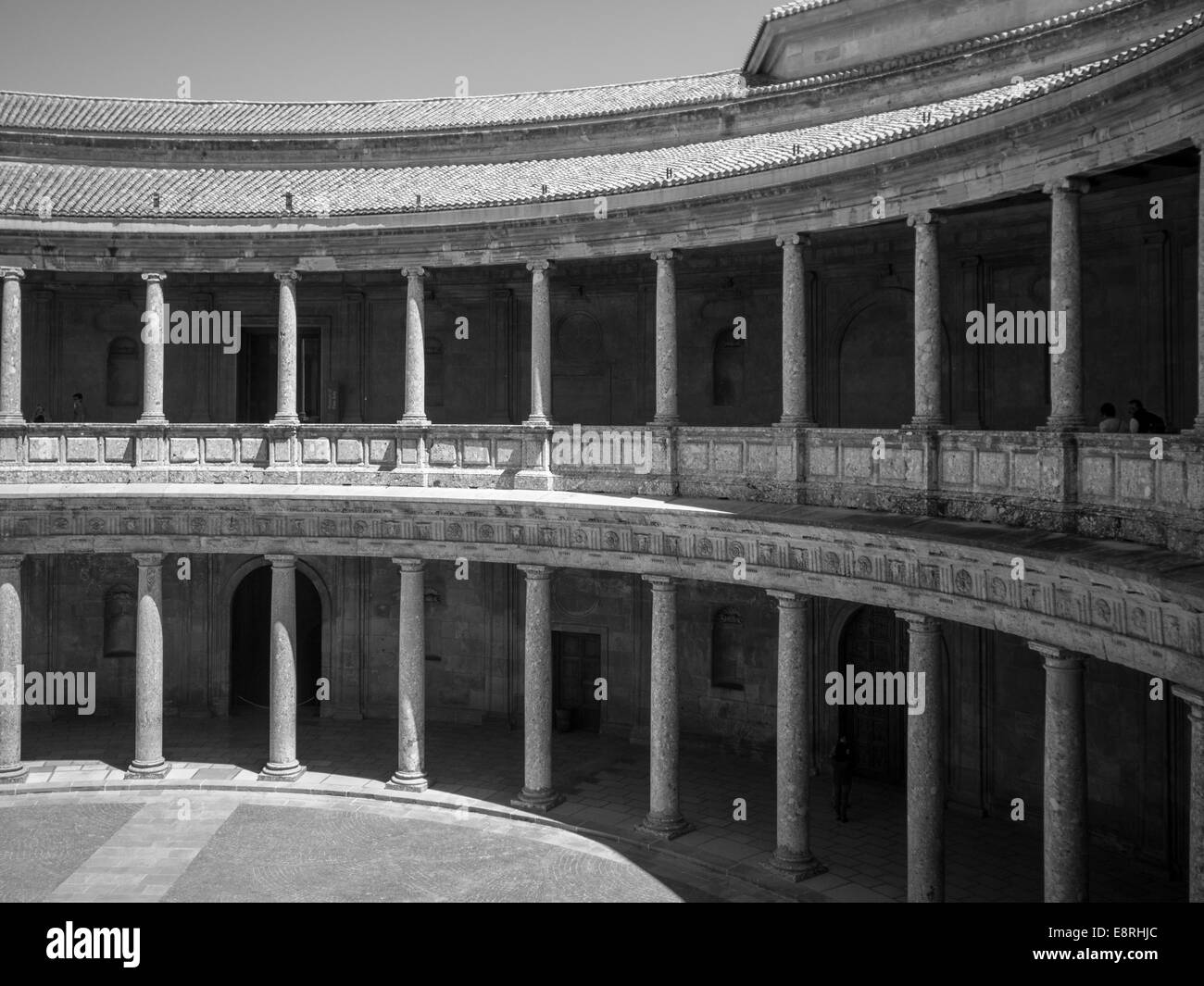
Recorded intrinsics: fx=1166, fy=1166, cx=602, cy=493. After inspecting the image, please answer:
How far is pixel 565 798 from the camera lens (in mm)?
22109

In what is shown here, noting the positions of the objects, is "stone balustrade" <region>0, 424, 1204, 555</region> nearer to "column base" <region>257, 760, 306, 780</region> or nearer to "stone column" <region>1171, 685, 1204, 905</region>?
"stone column" <region>1171, 685, 1204, 905</region>

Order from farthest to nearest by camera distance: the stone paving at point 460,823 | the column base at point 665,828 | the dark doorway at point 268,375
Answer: the dark doorway at point 268,375, the column base at point 665,828, the stone paving at point 460,823

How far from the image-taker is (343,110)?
1222 inches

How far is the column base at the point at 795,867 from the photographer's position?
18234 mm

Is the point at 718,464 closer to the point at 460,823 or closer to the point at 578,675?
the point at 460,823

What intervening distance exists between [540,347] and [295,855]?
385 inches

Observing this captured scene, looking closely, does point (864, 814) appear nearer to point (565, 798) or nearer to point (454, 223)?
point (565, 798)

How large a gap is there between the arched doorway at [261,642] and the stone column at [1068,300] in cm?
1980

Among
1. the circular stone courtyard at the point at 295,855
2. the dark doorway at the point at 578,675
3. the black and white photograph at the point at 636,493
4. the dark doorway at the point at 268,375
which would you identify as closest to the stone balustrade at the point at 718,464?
the black and white photograph at the point at 636,493

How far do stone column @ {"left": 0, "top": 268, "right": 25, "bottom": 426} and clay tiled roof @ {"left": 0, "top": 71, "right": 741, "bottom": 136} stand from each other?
6.40 m

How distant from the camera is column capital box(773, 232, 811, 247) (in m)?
18.0

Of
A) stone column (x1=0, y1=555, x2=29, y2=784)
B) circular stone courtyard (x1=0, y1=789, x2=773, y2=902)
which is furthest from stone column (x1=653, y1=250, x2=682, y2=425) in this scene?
stone column (x1=0, y1=555, x2=29, y2=784)

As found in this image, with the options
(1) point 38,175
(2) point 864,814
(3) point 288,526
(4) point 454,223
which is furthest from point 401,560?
(1) point 38,175

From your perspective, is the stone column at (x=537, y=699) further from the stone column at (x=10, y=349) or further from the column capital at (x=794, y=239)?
the stone column at (x=10, y=349)
